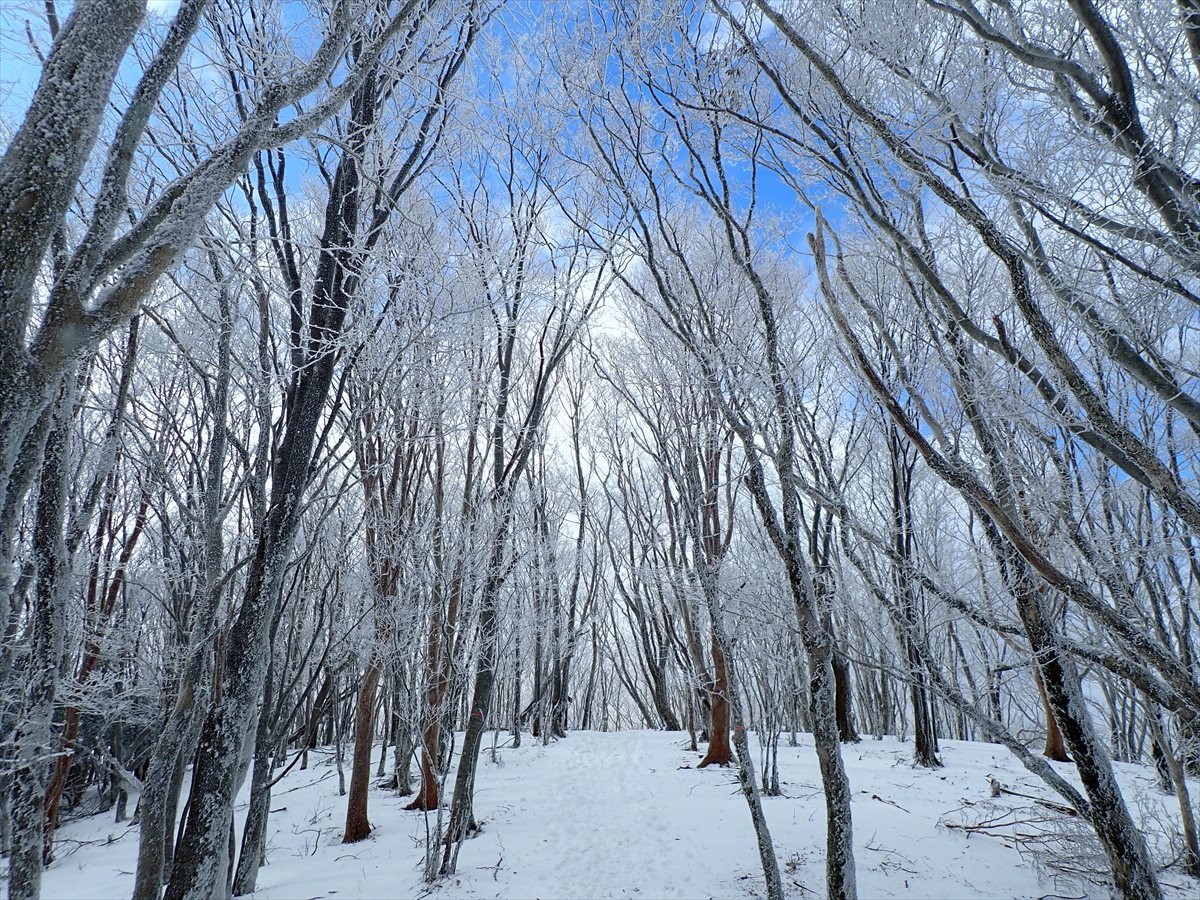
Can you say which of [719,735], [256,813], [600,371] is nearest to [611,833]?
[719,735]

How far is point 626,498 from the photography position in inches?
519

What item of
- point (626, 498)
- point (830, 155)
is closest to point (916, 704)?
point (626, 498)

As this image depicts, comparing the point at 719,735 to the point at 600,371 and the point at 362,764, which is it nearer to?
the point at 362,764

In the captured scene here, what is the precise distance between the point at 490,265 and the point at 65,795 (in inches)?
498

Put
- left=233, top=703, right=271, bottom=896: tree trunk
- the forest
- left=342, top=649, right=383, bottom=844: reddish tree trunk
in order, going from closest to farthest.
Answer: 1. the forest
2. left=233, top=703, right=271, bottom=896: tree trunk
3. left=342, top=649, right=383, bottom=844: reddish tree trunk

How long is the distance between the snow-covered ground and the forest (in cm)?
9

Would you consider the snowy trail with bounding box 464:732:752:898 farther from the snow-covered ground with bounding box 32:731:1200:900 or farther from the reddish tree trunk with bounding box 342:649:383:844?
the reddish tree trunk with bounding box 342:649:383:844

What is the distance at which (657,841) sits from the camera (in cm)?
596

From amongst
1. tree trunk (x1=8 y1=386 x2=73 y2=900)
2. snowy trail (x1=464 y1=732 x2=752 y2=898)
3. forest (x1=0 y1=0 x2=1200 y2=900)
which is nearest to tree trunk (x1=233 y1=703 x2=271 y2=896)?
forest (x1=0 y1=0 x2=1200 y2=900)

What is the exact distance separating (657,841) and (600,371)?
15.9ft

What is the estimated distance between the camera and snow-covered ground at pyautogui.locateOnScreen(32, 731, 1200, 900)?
191 inches

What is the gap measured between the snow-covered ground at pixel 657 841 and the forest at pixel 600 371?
92 millimetres

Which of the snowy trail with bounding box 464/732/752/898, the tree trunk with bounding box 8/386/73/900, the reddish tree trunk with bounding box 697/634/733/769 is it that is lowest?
the snowy trail with bounding box 464/732/752/898

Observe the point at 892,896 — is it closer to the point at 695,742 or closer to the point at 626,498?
the point at 695,742
